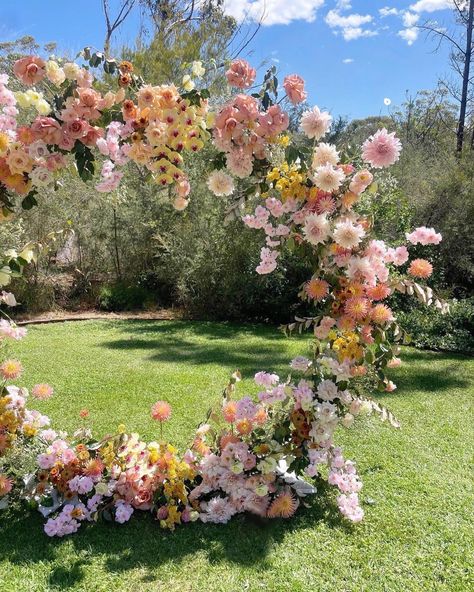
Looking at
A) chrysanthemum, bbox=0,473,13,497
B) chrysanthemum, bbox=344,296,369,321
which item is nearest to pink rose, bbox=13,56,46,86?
chrysanthemum, bbox=344,296,369,321

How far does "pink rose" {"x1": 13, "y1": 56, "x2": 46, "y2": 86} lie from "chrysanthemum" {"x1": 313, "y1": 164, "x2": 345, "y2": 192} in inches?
45.6

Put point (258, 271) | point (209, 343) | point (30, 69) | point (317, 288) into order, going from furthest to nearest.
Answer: point (209, 343)
point (258, 271)
point (317, 288)
point (30, 69)

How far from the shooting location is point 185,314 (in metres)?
8.57

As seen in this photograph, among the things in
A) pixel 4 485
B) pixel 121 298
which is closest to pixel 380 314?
pixel 4 485

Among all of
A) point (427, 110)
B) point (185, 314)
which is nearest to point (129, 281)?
point (185, 314)

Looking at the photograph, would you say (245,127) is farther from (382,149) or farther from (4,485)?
(4,485)

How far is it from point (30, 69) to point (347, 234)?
1398 mm

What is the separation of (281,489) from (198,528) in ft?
1.47

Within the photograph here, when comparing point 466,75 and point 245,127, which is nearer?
point 245,127

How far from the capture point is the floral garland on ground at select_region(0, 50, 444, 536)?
7.09 ft

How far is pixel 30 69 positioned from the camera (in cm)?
202

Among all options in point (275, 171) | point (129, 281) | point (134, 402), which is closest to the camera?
point (275, 171)

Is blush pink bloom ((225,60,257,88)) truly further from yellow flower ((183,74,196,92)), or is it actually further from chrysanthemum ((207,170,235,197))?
chrysanthemum ((207,170,235,197))

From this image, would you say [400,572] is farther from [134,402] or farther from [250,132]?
[134,402]
